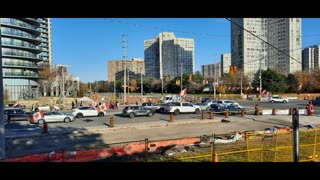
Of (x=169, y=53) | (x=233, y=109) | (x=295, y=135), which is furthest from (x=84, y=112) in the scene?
(x=169, y=53)

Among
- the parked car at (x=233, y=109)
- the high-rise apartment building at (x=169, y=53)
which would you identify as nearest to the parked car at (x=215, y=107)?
the parked car at (x=233, y=109)

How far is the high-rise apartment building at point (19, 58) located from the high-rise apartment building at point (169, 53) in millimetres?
30405

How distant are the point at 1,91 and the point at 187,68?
84.1 m

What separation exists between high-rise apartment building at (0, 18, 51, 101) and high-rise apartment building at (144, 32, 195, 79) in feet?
99.8

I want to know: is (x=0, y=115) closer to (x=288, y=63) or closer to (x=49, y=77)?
(x=288, y=63)

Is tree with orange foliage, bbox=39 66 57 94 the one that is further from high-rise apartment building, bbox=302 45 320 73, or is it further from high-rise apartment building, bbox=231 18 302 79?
high-rise apartment building, bbox=302 45 320 73

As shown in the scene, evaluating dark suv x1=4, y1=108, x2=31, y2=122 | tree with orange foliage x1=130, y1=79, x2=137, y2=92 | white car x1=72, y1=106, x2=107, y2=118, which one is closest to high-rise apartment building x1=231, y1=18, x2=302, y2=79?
white car x1=72, y1=106, x2=107, y2=118

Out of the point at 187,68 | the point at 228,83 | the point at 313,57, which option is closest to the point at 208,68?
the point at 228,83

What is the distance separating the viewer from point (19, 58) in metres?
76.6

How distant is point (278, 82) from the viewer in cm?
8688

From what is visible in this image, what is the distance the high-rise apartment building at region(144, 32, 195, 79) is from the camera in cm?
7881

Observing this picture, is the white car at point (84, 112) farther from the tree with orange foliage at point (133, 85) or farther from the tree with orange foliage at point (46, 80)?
the tree with orange foliage at point (133, 85)

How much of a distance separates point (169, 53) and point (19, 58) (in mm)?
37750

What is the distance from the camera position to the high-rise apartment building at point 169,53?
7881 centimetres
